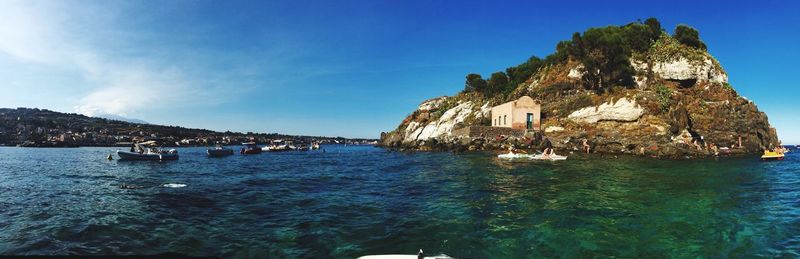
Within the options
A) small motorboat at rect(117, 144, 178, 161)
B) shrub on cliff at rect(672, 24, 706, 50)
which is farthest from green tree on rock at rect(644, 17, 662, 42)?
small motorboat at rect(117, 144, 178, 161)

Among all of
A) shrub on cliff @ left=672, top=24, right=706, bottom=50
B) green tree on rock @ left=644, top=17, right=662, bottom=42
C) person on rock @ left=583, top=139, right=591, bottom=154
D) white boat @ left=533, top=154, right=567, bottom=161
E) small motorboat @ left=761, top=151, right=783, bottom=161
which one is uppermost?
green tree on rock @ left=644, top=17, right=662, bottom=42

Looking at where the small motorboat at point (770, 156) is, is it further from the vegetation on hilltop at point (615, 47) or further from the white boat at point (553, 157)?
the vegetation on hilltop at point (615, 47)

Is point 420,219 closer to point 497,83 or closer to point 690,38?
point 690,38

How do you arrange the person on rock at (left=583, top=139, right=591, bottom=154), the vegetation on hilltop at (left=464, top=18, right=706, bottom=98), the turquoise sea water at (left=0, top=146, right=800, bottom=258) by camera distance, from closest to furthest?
the turquoise sea water at (left=0, top=146, right=800, bottom=258), the person on rock at (left=583, top=139, right=591, bottom=154), the vegetation on hilltop at (left=464, top=18, right=706, bottom=98)

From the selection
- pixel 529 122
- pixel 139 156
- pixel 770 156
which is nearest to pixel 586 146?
pixel 529 122

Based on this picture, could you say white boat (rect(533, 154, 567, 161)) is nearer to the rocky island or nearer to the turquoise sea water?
the rocky island

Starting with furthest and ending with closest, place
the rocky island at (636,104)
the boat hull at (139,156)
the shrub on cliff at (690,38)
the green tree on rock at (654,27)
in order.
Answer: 1. the green tree on rock at (654,27)
2. the shrub on cliff at (690,38)
3. the rocky island at (636,104)
4. the boat hull at (139,156)

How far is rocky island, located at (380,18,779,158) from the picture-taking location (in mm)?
52156

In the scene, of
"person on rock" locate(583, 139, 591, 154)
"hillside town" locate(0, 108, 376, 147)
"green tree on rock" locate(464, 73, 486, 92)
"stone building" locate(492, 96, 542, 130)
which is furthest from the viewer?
"hillside town" locate(0, 108, 376, 147)

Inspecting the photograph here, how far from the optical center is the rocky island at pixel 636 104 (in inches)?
2053

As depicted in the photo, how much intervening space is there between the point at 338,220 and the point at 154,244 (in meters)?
5.53

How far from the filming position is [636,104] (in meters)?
55.6

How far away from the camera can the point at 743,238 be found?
35.7 ft

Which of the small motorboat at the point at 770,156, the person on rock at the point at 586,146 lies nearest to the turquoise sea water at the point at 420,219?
the small motorboat at the point at 770,156
